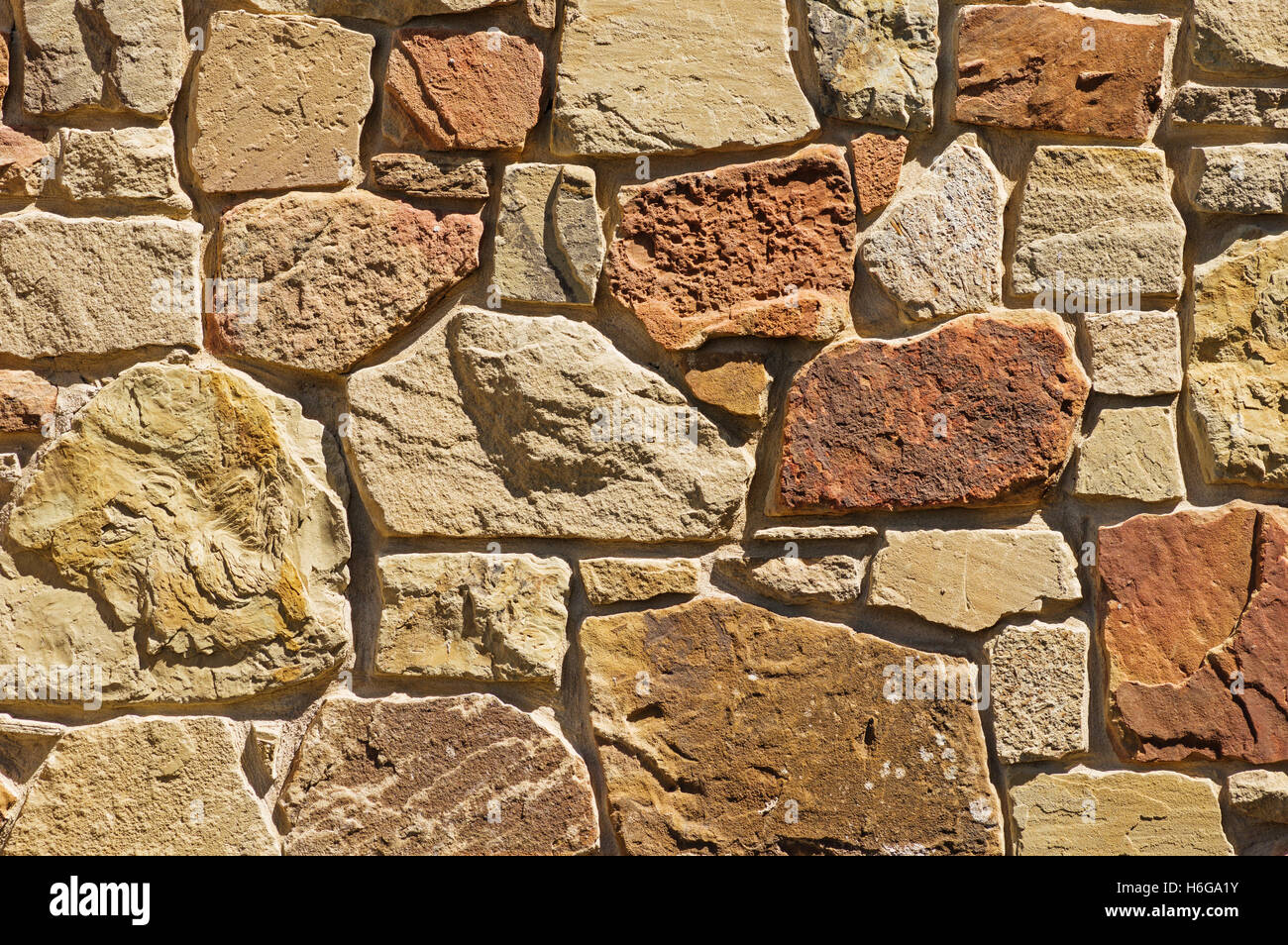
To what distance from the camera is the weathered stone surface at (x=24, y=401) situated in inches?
73.9

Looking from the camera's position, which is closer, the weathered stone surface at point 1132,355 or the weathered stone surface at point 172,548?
the weathered stone surface at point 172,548

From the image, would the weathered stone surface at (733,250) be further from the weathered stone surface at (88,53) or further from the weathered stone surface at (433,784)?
the weathered stone surface at (88,53)

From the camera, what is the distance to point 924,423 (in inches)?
76.7

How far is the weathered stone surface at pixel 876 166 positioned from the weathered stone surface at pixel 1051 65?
16 cm

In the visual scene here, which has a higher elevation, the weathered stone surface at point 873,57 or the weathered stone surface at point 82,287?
the weathered stone surface at point 873,57

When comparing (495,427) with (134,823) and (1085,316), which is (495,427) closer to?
(134,823)

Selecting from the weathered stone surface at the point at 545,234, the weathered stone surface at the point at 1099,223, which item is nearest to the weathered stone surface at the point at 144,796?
the weathered stone surface at the point at 545,234

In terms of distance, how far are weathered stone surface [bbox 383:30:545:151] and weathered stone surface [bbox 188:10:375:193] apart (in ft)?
0.27

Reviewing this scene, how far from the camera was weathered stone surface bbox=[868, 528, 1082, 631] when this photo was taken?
1.95 metres

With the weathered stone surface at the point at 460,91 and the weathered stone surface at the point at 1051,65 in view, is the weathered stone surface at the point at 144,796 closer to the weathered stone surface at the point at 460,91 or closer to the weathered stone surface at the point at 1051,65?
the weathered stone surface at the point at 460,91

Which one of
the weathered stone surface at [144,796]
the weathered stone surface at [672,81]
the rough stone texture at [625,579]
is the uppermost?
the weathered stone surface at [672,81]

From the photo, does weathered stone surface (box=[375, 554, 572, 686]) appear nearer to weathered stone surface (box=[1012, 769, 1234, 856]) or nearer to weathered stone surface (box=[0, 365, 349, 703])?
weathered stone surface (box=[0, 365, 349, 703])

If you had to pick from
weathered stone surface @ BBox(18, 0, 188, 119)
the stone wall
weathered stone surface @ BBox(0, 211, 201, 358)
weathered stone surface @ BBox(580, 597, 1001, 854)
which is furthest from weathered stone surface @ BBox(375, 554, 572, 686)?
weathered stone surface @ BBox(18, 0, 188, 119)

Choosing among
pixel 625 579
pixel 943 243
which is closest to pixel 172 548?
pixel 625 579
